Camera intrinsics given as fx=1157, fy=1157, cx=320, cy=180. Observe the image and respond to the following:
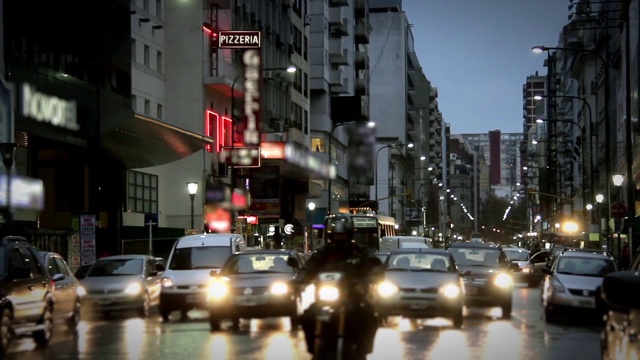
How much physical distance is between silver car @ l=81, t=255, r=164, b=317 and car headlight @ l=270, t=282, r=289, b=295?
665 centimetres

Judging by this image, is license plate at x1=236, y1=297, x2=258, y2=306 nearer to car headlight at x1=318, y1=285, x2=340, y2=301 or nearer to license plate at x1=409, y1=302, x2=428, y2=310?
license plate at x1=409, y1=302, x2=428, y2=310

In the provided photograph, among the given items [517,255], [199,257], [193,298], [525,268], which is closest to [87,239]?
[199,257]

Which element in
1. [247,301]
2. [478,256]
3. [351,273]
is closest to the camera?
[351,273]

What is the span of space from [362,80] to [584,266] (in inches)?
3432

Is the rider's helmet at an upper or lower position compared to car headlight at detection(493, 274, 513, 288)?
Result: upper

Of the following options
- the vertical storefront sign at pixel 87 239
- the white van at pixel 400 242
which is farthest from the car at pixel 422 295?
the white van at pixel 400 242

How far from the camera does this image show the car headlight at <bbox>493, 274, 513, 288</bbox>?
27.2 metres

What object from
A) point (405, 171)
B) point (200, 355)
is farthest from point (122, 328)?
point (405, 171)

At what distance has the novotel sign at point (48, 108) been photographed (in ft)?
126

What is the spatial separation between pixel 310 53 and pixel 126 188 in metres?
40.6

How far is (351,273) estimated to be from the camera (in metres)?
12.3

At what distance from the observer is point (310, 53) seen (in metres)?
95.4

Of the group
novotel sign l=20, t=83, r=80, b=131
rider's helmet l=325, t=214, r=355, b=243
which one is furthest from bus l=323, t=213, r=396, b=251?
rider's helmet l=325, t=214, r=355, b=243

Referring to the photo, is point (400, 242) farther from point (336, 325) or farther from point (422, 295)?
point (336, 325)
